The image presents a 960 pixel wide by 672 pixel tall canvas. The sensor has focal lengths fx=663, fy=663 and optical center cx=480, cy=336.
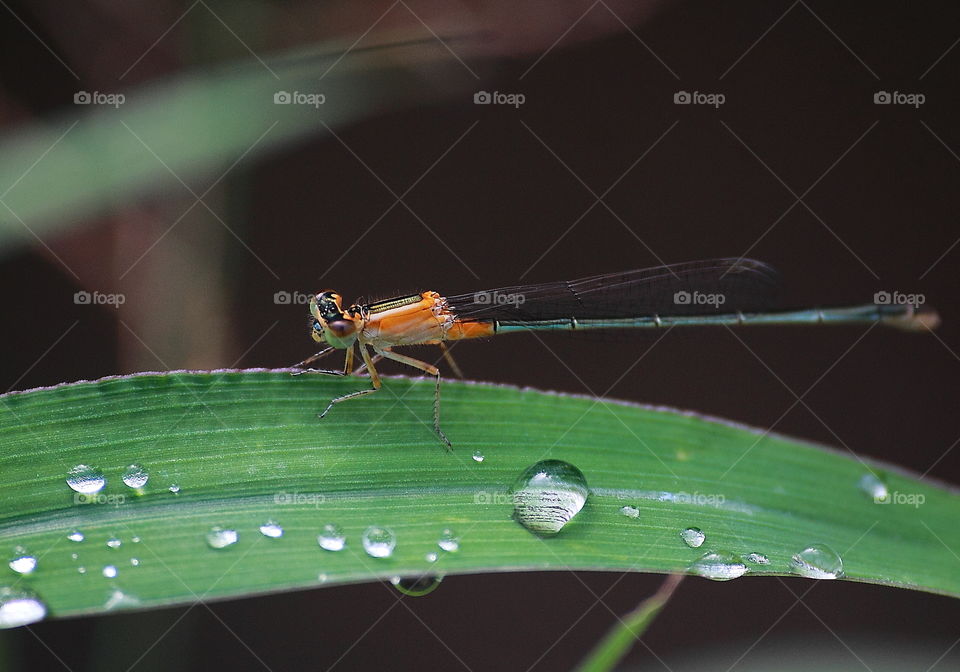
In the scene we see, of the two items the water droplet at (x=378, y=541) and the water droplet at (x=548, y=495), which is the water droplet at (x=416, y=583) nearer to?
the water droplet at (x=378, y=541)

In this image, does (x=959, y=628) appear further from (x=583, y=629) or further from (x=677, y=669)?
(x=583, y=629)

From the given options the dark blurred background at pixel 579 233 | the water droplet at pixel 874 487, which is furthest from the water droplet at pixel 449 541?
the dark blurred background at pixel 579 233

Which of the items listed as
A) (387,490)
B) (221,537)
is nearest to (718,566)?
(387,490)

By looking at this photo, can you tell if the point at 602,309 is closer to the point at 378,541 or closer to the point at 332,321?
the point at 332,321

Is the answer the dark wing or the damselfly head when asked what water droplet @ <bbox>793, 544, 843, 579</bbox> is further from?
the damselfly head

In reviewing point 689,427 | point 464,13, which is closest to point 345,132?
point 464,13

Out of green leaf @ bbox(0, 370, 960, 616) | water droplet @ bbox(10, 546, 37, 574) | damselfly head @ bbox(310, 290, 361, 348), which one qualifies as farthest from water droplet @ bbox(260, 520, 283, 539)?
damselfly head @ bbox(310, 290, 361, 348)
